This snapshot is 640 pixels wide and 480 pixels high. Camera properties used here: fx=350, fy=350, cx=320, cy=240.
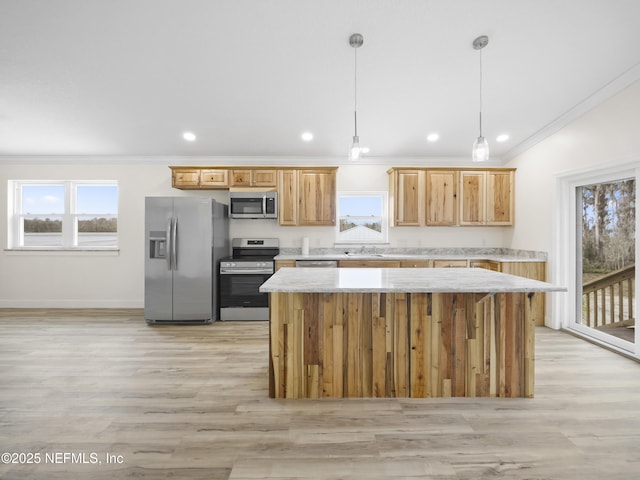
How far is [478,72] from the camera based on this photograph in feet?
11.9

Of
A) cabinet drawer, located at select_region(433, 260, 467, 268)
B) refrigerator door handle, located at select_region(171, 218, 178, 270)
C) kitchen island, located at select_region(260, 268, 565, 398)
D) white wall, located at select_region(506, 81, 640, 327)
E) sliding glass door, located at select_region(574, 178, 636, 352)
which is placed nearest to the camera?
kitchen island, located at select_region(260, 268, 565, 398)

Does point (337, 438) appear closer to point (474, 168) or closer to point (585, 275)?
point (585, 275)

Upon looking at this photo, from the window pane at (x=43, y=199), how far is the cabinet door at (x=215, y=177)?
253cm

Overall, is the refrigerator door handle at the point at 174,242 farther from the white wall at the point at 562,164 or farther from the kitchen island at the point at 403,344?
the white wall at the point at 562,164

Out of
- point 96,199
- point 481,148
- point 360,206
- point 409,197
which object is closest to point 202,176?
point 96,199

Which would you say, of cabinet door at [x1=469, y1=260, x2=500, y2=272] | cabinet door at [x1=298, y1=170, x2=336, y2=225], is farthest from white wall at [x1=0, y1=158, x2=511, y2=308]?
cabinet door at [x1=469, y1=260, x2=500, y2=272]

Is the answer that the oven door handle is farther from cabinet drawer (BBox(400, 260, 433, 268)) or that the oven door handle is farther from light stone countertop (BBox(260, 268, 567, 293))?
light stone countertop (BBox(260, 268, 567, 293))

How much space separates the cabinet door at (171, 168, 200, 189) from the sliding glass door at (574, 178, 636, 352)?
5.19 m

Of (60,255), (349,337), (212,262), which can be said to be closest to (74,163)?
(60,255)

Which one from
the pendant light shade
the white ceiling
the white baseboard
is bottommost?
the white baseboard

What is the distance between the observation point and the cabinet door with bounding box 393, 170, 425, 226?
5.36m

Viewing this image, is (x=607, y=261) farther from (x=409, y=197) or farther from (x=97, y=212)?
(x=97, y=212)

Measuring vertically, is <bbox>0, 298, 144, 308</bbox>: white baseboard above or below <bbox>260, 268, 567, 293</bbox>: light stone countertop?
below

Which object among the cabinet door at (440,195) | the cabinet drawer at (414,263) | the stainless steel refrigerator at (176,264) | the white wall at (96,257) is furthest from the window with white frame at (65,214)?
the cabinet door at (440,195)
